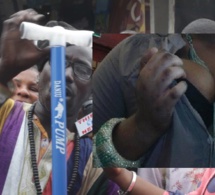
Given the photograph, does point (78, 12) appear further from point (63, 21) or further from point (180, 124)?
point (180, 124)

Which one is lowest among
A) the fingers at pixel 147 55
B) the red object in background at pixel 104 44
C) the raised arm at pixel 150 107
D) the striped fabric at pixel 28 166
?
the striped fabric at pixel 28 166

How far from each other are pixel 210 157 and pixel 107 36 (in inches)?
31.2

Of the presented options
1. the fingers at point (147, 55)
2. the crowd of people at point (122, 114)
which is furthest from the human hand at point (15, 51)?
the fingers at point (147, 55)

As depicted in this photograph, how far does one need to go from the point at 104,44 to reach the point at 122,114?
0.36 meters

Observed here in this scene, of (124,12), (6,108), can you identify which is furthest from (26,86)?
(124,12)

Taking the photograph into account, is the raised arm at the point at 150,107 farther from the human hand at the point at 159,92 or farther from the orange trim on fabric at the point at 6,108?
the orange trim on fabric at the point at 6,108

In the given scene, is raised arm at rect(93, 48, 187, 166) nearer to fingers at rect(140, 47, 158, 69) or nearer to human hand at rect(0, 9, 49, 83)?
fingers at rect(140, 47, 158, 69)

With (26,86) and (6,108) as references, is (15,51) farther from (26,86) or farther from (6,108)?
(6,108)

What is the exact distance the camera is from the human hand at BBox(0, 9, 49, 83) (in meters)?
2.53

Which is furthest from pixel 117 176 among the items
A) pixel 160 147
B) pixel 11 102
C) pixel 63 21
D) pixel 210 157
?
pixel 63 21

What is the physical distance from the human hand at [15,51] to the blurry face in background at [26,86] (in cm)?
3

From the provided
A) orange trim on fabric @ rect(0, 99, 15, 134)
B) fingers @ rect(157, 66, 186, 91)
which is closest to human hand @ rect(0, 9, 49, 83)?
orange trim on fabric @ rect(0, 99, 15, 134)

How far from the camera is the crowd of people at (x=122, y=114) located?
8.21 feet

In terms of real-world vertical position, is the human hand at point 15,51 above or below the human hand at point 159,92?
above
